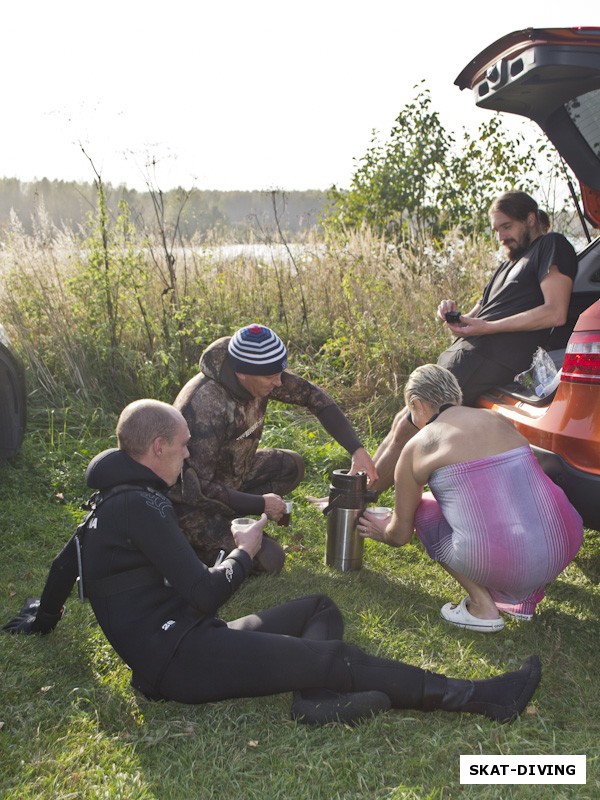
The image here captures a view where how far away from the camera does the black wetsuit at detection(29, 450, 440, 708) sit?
3.03m

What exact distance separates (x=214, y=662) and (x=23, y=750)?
2.32 feet

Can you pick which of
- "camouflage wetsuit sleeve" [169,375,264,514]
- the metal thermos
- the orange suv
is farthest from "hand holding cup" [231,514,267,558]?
the orange suv

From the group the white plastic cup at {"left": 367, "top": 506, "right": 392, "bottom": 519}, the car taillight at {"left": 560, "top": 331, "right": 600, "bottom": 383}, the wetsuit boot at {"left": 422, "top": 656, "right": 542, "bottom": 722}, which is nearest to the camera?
the wetsuit boot at {"left": 422, "top": 656, "right": 542, "bottom": 722}

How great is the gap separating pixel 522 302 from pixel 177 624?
2.94 meters

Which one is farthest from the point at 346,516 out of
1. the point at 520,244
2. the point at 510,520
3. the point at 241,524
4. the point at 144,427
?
the point at 520,244

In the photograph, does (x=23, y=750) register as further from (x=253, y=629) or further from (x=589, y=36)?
(x=589, y=36)

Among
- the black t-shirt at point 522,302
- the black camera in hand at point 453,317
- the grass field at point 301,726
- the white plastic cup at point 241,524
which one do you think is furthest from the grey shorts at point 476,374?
the white plastic cup at point 241,524

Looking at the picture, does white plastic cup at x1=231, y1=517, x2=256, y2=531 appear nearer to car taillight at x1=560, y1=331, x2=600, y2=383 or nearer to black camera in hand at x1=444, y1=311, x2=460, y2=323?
car taillight at x1=560, y1=331, x2=600, y2=383

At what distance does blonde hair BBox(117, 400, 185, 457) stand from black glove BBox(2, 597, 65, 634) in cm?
105

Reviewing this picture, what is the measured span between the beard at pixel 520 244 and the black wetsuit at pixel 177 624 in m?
2.88

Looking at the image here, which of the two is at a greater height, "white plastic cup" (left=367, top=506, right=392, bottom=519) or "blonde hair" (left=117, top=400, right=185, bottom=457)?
"blonde hair" (left=117, top=400, right=185, bottom=457)

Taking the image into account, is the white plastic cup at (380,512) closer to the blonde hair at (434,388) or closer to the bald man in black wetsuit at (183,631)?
the blonde hair at (434,388)

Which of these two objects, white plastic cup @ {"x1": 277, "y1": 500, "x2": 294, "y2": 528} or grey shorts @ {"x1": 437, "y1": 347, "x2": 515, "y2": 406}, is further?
grey shorts @ {"x1": 437, "y1": 347, "x2": 515, "y2": 406}

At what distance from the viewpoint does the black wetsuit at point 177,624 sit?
3.03m
